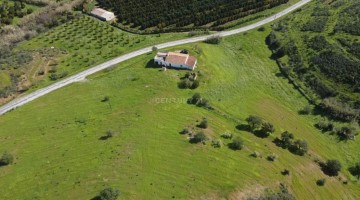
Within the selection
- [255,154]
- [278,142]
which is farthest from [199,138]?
[278,142]

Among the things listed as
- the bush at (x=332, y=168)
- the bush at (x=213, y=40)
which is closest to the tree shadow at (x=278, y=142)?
the bush at (x=332, y=168)

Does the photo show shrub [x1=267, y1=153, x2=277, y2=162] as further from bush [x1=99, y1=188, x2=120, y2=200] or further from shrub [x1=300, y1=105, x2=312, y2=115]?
bush [x1=99, y1=188, x2=120, y2=200]

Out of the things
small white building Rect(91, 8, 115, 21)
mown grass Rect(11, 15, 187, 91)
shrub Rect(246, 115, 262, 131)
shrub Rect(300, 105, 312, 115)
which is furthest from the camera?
small white building Rect(91, 8, 115, 21)

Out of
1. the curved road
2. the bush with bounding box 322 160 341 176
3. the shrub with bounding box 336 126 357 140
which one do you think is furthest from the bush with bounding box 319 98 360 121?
the curved road

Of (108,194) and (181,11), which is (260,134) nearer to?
(108,194)

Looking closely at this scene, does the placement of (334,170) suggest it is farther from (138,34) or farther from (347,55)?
(138,34)

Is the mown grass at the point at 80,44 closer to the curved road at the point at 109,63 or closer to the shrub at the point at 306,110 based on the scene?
the curved road at the point at 109,63

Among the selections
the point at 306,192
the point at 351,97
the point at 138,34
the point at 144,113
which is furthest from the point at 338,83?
the point at 138,34
